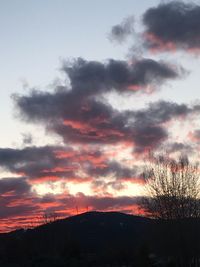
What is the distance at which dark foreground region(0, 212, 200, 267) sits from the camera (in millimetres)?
38750

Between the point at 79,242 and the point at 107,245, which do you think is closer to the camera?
the point at 79,242

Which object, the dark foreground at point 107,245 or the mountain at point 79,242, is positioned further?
the mountain at point 79,242

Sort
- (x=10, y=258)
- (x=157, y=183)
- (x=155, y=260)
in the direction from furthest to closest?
Answer: 1. (x=10, y=258)
2. (x=155, y=260)
3. (x=157, y=183)

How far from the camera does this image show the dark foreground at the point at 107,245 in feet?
127

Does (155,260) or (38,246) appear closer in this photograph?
(155,260)

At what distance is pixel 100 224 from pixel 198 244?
110 meters

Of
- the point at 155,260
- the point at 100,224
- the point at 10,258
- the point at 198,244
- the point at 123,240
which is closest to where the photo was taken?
the point at 198,244

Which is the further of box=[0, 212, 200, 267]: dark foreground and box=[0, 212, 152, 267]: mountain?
box=[0, 212, 152, 267]: mountain

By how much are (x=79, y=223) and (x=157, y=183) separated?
109426 millimetres

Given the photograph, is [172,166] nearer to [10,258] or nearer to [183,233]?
[183,233]

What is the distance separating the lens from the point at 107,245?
103m


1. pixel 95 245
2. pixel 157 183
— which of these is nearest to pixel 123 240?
pixel 95 245

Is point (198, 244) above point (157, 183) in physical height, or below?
below

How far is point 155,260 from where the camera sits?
53.3m
